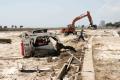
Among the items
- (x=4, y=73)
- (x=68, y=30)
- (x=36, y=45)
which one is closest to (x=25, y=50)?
(x=36, y=45)

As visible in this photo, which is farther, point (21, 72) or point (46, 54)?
point (46, 54)

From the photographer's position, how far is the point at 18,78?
50.5ft

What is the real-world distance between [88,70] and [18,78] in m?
3.44

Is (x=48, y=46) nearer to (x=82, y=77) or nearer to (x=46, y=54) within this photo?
(x=46, y=54)

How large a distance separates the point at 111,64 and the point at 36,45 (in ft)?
19.4

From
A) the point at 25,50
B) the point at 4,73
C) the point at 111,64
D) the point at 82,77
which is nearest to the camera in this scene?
the point at 82,77

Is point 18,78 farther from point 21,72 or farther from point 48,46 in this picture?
point 48,46

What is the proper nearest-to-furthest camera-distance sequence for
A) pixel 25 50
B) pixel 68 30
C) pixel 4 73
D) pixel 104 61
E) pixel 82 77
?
1. pixel 82 77
2. pixel 4 73
3. pixel 104 61
4. pixel 25 50
5. pixel 68 30

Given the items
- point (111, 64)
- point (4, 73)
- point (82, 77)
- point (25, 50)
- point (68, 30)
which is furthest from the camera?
point (68, 30)

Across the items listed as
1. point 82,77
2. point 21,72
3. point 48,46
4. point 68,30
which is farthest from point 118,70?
point 68,30

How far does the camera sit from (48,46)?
23562 millimetres

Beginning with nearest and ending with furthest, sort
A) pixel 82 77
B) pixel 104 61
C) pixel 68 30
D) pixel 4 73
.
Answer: pixel 82 77 → pixel 4 73 → pixel 104 61 → pixel 68 30

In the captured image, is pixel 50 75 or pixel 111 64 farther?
pixel 111 64

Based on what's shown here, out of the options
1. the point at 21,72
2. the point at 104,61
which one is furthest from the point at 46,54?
the point at 21,72
